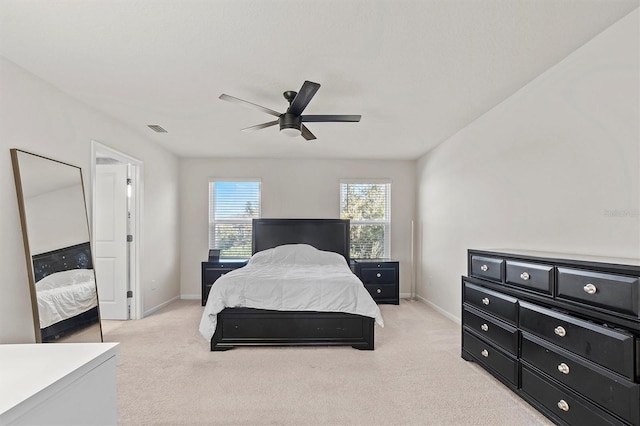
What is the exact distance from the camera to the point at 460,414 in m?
2.32

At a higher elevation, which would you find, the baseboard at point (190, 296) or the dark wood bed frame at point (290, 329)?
the dark wood bed frame at point (290, 329)

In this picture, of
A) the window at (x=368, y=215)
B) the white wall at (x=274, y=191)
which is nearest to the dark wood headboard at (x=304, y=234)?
the white wall at (x=274, y=191)

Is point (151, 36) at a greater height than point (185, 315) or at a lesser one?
greater

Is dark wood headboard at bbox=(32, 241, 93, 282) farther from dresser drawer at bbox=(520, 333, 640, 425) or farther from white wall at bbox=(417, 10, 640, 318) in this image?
white wall at bbox=(417, 10, 640, 318)

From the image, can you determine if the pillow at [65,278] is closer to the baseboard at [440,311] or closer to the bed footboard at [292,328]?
the bed footboard at [292,328]

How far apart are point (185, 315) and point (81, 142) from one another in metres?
2.69

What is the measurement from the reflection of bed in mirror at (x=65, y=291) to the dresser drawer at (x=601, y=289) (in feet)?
12.8

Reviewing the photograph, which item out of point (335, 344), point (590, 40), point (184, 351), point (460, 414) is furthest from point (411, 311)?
point (590, 40)

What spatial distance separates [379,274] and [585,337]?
12.5 feet

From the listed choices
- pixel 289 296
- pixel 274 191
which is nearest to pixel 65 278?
pixel 289 296

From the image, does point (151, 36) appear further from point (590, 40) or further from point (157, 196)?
point (157, 196)

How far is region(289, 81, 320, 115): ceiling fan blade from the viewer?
2.51 m

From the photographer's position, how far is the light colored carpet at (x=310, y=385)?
229 cm

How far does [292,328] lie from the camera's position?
3.62 m
